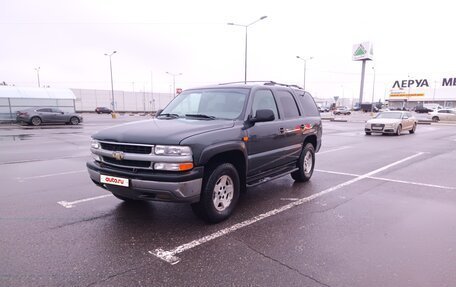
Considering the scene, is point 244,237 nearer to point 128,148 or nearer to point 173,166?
point 173,166

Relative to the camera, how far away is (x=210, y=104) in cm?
544

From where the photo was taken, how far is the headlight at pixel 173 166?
3.96m

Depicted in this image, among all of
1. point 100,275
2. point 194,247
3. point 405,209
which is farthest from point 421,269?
point 100,275

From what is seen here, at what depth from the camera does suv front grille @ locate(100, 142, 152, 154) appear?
4086mm

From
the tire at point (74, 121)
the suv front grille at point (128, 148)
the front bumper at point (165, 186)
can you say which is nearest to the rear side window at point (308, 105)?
the front bumper at point (165, 186)

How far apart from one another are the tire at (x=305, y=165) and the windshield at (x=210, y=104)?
227cm

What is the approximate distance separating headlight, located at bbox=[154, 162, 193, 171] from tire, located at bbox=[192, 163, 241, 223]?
46 cm

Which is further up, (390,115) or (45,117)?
(390,115)

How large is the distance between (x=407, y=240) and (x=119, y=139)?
393 centimetres

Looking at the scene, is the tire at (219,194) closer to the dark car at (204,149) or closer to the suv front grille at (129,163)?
the dark car at (204,149)

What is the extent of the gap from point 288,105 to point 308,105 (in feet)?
3.46

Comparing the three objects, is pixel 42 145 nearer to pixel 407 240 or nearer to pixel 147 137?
pixel 147 137

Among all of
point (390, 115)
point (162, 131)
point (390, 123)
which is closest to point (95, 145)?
point (162, 131)

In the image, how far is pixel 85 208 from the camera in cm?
523
